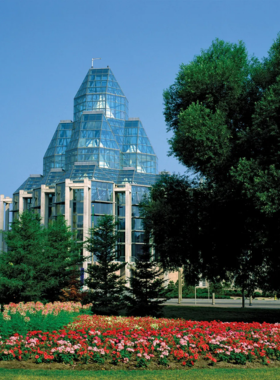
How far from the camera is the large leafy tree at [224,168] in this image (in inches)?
775

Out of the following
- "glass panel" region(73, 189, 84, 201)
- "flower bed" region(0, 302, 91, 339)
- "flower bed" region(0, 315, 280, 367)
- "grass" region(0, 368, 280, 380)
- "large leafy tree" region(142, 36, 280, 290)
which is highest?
"glass panel" region(73, 189, 84, 201)

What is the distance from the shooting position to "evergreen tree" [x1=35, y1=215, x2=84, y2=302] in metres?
28.4

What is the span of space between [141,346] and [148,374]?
67.7 inches

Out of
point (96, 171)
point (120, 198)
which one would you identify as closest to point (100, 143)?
point (96, 171)

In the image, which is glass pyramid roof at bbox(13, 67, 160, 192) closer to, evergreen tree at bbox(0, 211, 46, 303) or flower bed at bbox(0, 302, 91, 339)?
evergreen tree at bbox(0, 211, 46, 303)

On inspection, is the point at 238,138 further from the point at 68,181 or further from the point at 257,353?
the point at 68,181

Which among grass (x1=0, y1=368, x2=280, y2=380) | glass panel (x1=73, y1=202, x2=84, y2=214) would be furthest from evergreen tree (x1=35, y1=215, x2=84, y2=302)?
glass panel (x1=73, y1=202, x2=84, y2=214)

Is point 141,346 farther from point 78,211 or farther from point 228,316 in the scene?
point 78,211

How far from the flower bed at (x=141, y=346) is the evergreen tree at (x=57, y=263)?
13830 millimetres

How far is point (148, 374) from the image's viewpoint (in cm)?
1080

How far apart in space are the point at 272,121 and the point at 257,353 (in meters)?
10.2

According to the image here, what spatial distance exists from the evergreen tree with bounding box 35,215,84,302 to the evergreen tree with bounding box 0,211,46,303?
99cm

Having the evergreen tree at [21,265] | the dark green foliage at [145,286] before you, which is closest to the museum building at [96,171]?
the dark green foliage at [145,286]

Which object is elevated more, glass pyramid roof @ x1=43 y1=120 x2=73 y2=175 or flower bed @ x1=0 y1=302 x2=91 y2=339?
glass pyramid roof @ x1=43 y1=120 x2=73 y2=175
